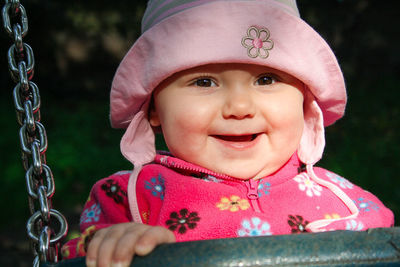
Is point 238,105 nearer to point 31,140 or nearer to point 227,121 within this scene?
point 227,121

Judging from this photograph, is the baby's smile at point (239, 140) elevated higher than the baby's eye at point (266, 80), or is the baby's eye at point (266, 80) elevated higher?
the baby's eye at point (266, 80)

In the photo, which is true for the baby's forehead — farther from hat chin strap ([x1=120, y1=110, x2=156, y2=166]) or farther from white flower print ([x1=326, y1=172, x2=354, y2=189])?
white flower print ([x1=326, y1=172, x2=354, y2=189])

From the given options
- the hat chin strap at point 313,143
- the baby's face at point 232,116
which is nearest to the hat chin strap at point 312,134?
the hat chin strap at point 313,143

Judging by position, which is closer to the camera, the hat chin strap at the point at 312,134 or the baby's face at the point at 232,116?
the baby's face at the point at 232,116

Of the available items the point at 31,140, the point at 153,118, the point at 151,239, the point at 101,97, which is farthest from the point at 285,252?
the point at 101,97

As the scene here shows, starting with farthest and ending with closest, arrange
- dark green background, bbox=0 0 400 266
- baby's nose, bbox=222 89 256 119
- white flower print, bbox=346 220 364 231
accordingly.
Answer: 1. dark green background, bbox=0 0 400 266
2. white flower print, bbox=346 220 364 231
3. baby's nose, bbox=222 89 256 119

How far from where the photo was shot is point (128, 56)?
1.58m

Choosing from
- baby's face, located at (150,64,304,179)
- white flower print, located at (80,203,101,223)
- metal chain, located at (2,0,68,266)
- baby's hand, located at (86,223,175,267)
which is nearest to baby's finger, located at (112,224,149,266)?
baby's hand, located at (86,223,175,267)

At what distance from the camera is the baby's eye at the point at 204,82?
4.88 feet

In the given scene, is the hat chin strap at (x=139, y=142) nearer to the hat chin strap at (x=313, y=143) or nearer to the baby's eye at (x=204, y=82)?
the baby's eye at (x=204, y=82)

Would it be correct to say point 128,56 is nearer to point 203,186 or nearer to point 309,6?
point 203,186

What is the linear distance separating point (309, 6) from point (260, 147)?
456 cm

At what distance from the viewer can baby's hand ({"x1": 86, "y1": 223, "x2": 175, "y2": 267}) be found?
0.90m

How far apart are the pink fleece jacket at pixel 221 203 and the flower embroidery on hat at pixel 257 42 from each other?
373mm
